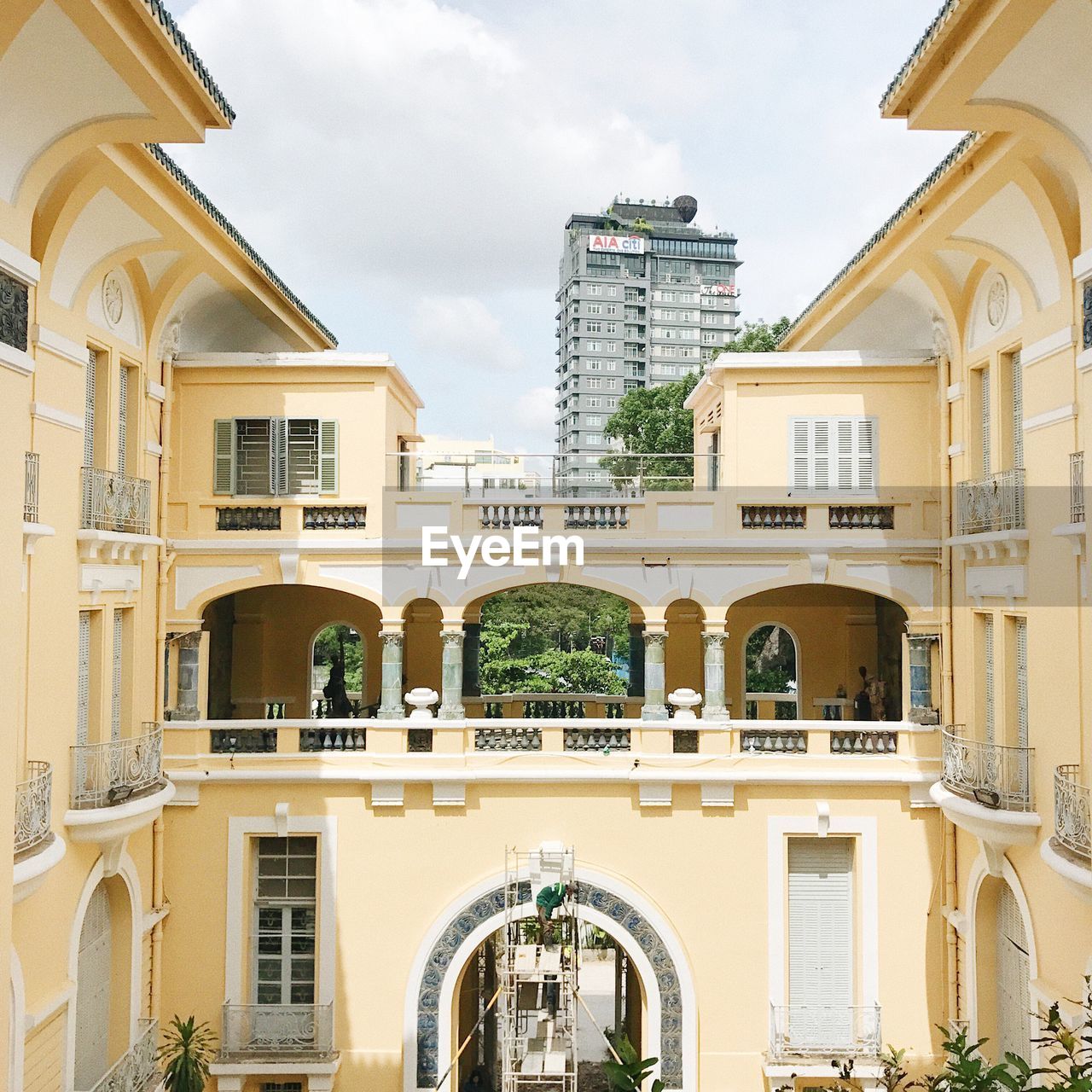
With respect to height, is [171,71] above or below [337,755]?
above

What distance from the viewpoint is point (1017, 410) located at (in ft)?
43.9

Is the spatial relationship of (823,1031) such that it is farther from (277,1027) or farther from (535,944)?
(277,1027)

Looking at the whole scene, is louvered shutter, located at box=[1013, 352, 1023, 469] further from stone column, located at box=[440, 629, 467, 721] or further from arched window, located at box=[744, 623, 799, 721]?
arched window, located at box=[744, 623, 799, 721]

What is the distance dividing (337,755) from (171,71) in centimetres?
925

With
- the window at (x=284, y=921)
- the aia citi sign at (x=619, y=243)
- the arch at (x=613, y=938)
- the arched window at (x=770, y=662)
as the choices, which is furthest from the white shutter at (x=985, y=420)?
the aia citi sign at (x=619, y=243)

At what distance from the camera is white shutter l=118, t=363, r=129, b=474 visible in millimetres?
14148

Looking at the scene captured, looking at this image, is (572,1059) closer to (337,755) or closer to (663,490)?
(337,755)

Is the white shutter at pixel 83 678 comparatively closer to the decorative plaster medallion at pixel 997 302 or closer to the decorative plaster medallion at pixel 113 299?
the decorative plaster medallion at pixel 113 299

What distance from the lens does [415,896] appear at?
598 inches

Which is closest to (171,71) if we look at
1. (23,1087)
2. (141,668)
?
(141,668)

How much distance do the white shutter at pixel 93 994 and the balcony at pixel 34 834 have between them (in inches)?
113

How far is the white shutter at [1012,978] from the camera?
42.4ft

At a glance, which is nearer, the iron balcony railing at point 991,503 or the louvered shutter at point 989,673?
the iron balcony railing at point 991,503

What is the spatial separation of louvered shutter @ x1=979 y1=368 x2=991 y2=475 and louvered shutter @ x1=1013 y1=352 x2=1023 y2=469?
69cm
